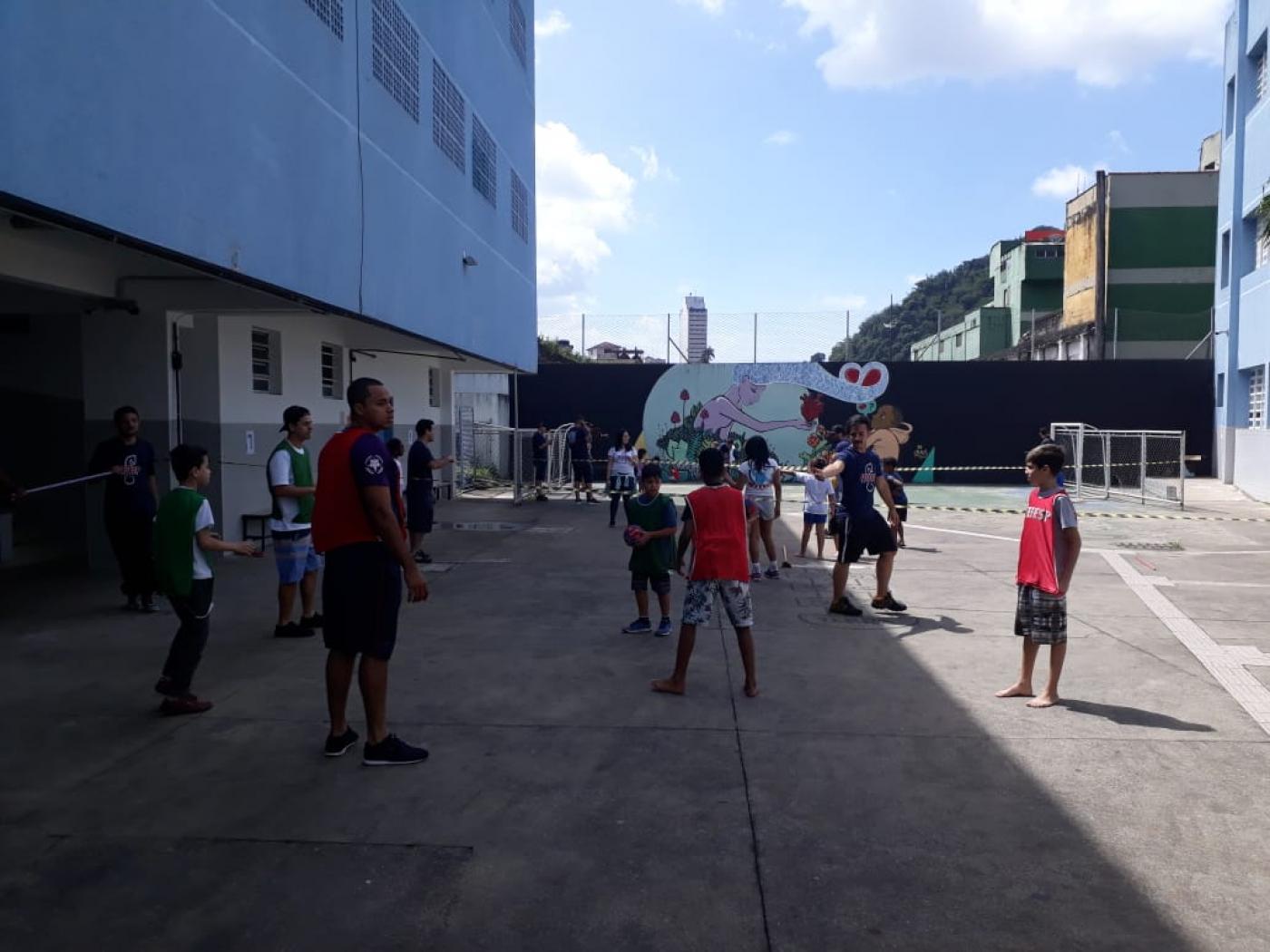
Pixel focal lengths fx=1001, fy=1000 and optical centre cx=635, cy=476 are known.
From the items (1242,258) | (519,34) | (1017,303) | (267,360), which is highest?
(519,34)

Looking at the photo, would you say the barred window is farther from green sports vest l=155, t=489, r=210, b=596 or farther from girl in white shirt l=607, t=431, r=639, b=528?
girl in white shirt l=607, t=431, r=639, b=528

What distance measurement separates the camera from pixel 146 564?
8953mm

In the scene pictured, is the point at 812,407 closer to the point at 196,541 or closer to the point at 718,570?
the point at 718,570

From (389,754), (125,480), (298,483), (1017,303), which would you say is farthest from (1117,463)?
(1017,303)

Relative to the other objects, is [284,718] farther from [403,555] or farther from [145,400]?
[145,400]

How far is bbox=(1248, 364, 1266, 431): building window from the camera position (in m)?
23.1

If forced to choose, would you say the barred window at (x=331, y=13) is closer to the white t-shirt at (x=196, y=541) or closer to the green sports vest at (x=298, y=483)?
the green sports vest at (x=298, y=483)

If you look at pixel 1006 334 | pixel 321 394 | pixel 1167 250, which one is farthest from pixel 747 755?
pixel 1006 334

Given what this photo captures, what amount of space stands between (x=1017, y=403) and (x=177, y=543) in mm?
26090

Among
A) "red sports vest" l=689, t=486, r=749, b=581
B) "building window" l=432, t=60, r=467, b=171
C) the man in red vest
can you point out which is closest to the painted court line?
"red sports vest" l=689, t=486, r=749, b=581

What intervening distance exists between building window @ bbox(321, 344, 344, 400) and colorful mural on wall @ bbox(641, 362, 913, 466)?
13.3 m

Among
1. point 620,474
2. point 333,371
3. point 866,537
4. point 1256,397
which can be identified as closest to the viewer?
point 866,537

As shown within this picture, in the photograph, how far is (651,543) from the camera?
8.18 meters

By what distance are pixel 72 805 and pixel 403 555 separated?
6.04 ft
